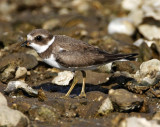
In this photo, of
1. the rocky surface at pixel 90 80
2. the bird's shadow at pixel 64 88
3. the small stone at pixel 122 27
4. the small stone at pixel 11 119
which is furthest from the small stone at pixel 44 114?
the small stone at pixel 122 27

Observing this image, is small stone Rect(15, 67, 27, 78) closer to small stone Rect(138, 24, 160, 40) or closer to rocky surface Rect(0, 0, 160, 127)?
rocky surface Rect(0, 0, 160, 127)

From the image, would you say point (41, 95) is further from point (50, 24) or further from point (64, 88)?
point (50, 24)

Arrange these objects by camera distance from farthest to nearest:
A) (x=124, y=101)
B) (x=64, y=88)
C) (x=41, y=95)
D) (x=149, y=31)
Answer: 1. (x=149, y=31)
2. (x=64, y=88)
3. (x=41, y=95)
4. (x=124, y=101)

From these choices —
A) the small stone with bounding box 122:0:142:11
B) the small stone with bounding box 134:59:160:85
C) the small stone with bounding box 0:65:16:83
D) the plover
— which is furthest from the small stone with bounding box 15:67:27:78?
the small stone with bounding box 122:0:142:11

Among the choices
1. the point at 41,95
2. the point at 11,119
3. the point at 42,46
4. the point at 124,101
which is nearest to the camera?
the point at 11,119

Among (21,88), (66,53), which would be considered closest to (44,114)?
(21,88)

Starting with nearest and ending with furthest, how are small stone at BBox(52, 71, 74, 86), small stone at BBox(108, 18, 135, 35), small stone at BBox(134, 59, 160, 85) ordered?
1. small stone at BBox(134, 59, 160, 85)
2. small stone at BBox(52, 71, 74, 86)
3. small stone at BBox(108, 18, 135, 35)

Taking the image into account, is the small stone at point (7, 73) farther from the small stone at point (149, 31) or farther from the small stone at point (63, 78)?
the small stone at point (149, 31)
